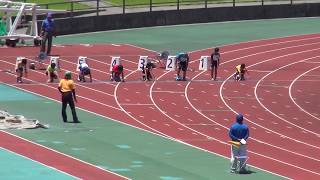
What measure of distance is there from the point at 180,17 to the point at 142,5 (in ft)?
12.7

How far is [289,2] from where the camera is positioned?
62.5 metres

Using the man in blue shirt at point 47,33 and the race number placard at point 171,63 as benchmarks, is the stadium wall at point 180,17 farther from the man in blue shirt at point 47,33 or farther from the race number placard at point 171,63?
the race number placard at point 171,63

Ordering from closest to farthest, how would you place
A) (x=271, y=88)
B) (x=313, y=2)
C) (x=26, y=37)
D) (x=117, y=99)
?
(x=117, y=99) < (x=271, y=88) < (x=26, y=37) < (x=313, y=2)

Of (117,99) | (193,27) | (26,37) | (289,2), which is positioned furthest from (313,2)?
(117,99)

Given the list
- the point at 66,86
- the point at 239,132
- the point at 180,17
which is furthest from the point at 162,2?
the point at 239,132

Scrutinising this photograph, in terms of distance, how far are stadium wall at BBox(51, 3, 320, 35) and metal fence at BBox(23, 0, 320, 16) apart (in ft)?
1.76

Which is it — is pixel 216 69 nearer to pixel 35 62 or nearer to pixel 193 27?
pixel 35 62

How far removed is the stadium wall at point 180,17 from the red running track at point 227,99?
16.5 ft

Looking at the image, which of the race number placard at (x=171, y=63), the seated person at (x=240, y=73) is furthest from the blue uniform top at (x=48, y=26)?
→ the seated person at (x=240, y=73)

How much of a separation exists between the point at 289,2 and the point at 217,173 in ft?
126

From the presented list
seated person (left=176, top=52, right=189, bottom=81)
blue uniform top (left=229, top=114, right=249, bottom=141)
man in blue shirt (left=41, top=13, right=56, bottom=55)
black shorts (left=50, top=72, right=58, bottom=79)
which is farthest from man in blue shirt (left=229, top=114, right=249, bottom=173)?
man in blue shirt (left=41, top=13, right=56, bottom=55)

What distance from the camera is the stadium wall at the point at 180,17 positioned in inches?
2116

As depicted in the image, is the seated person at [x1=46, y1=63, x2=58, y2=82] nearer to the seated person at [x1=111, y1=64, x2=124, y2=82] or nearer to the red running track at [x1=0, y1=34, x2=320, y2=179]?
the red running track at [x1=0, y1=34, x2=320, y2=179]

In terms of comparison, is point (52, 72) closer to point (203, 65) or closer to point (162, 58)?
point (162, 58)
